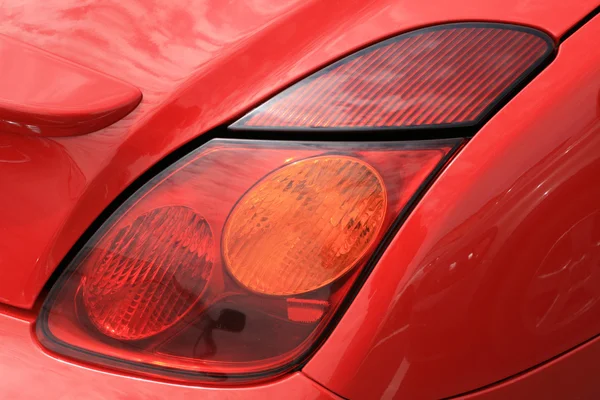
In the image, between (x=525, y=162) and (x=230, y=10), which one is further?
(x=230, y=10)

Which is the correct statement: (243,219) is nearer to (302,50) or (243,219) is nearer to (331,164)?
(331,164)

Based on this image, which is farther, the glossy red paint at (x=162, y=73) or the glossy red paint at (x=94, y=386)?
the glossy red paint at (x=162, y=73)

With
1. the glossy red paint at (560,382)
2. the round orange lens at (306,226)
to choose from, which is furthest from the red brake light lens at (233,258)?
the glossy red paint at (560,382)

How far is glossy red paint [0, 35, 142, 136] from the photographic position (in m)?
1.01

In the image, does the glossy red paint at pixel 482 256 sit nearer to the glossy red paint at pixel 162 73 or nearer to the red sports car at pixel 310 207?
the red sports car at pixel 310 207

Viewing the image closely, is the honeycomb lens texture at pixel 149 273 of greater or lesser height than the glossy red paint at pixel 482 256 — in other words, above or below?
below

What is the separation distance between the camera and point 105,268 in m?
1.06

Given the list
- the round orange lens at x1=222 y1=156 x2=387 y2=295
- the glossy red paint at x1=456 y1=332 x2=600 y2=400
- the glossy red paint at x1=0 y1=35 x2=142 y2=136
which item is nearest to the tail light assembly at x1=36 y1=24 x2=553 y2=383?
the round orange lens at x1=222 y1=156 x2=387 y2=295

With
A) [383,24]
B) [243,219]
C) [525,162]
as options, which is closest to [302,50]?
[383,24]

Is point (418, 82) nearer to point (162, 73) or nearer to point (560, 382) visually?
point (162, 73)

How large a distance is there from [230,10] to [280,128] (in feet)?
1.03

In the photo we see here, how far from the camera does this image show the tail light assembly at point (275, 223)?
0.97 m

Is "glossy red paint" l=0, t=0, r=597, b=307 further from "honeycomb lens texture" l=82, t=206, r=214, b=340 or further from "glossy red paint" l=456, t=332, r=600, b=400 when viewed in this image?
"glossy red paint" l=456, t=332, r=600, b=400

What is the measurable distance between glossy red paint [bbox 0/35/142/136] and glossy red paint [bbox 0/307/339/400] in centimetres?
Result: 39
